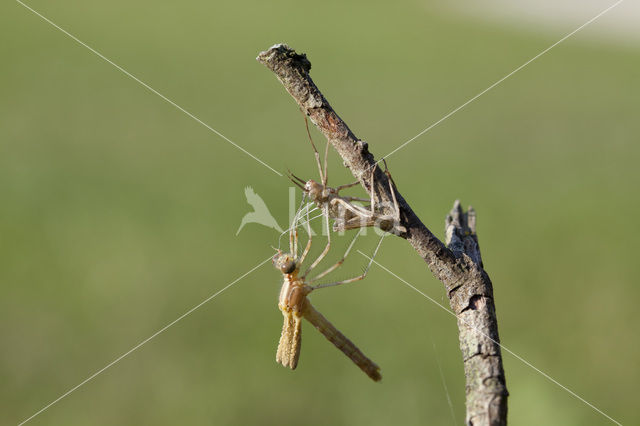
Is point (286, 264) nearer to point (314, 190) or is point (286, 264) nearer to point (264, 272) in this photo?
point (314, 190)

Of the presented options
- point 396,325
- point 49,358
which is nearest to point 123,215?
point 49,358

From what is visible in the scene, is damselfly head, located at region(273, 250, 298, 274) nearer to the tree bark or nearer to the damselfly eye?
the damselfly eye

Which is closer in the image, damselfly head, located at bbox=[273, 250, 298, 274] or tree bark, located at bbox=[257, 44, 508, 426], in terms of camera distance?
tree bark, located at bbox=[257, 44, 508, 426]

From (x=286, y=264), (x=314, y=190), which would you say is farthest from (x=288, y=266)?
(x=314, y=190)

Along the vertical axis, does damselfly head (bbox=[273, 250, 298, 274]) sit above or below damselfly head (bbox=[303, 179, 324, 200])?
below

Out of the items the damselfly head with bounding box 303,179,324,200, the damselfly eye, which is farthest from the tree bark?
the damselfly eye

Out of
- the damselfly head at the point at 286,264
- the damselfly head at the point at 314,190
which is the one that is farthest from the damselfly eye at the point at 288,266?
the damselfly head at the point at 314,190

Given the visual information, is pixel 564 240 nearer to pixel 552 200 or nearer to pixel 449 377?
pixel 552 200

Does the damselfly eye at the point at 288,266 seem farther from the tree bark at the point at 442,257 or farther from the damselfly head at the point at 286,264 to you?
the tree bark at the point at 442,257

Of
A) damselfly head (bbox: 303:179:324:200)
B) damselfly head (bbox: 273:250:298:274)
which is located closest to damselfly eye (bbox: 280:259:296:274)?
damselfly head (bbox: 273:250:298:274)
